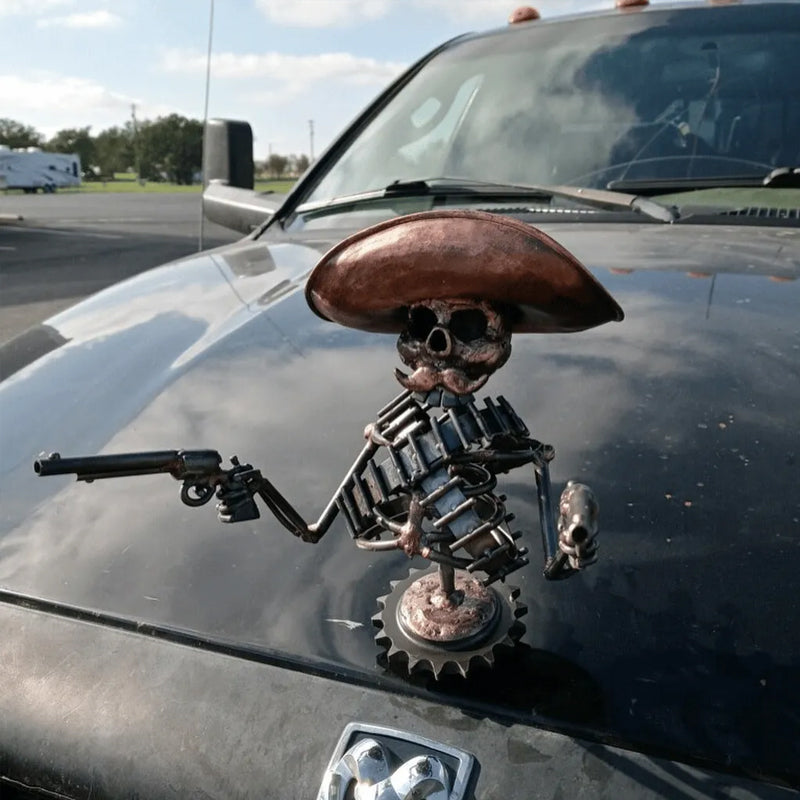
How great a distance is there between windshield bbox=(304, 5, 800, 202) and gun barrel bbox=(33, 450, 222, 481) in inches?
64.9

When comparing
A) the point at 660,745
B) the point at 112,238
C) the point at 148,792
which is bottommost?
the point at 112,238

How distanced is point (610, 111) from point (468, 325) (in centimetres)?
180

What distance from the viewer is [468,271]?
0.81 m

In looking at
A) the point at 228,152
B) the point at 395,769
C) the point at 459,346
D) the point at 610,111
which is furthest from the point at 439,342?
the point at 228,152

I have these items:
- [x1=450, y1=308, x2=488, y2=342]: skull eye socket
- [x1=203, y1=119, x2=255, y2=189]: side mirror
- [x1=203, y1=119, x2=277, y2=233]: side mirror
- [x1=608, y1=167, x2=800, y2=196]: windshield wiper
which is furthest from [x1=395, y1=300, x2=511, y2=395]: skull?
[x1=203, y1=119, x2=255, y2=189]: side mirror

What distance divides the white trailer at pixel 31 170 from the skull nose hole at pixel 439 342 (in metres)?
45.5

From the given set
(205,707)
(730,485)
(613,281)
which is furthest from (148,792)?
(613,281)

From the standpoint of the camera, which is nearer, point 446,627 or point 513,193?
point 446,627

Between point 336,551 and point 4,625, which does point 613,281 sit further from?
point 4,625

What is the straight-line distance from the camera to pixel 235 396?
4.70 feet

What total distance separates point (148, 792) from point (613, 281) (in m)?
1.19

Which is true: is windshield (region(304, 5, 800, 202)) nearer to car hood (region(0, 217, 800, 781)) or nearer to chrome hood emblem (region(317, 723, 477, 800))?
car hood (region(0, 217, 800, 781))

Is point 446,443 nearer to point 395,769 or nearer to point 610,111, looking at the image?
point 395,769

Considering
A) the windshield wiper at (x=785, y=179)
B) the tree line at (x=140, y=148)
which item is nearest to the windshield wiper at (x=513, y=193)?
the windshield wiper at (x=785, y=179)
